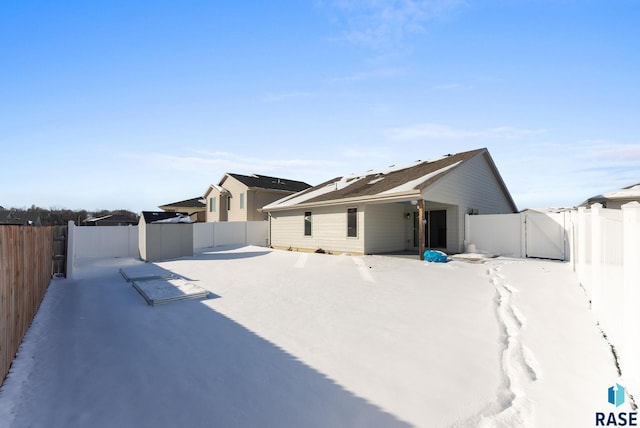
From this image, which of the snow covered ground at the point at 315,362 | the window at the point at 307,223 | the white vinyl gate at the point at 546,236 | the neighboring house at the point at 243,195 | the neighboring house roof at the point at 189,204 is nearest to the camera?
the snow covered ground at the point at 315,362

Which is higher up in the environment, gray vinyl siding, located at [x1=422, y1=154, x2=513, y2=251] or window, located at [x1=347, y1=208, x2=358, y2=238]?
gray vinyl siding, located at [x1=422, y1=154, x2=513, y2=251]

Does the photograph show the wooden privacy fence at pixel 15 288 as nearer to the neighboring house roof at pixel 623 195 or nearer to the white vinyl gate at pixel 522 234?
the white vinyl gate at pixel 522 234

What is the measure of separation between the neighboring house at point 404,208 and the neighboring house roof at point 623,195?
225 inches

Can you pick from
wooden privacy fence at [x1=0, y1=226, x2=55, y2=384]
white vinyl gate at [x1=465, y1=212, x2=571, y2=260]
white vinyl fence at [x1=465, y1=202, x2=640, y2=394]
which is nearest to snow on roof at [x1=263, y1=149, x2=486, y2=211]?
white vinyl gate at [x1=465, y1=212, x2=571, y2=260]

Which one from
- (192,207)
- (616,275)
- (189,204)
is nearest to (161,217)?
(616,275)

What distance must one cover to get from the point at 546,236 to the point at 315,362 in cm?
1343

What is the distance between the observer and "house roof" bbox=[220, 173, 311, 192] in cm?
2592

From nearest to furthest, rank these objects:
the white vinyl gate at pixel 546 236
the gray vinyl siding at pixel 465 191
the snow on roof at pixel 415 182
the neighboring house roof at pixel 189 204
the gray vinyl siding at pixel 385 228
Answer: the white vinyl gate at pixel 546 236
the snow on roof at pixel 415 182
the gray vinyl siding at pixel 465 191
the gray vinyl siding at pixel 385 228
the neighboring house roof at pixel 189 204

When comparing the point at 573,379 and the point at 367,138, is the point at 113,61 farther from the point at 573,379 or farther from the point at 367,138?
the point at 573,379

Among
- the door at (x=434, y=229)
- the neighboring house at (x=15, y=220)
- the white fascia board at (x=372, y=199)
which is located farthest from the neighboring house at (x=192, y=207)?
the door at (x=434, y=229)

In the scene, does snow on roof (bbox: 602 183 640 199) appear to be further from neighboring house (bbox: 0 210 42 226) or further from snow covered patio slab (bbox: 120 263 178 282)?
neighboring house (bbox: 0 210 42 226)

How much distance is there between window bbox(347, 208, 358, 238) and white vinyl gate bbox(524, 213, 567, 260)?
7.35 m

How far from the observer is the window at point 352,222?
1498 centimetres

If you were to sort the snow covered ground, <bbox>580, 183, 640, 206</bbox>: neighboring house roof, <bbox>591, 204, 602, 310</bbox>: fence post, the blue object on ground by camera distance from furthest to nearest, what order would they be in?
<bbox>580, 183, 640, 206</bbox>: neighboring house roof
the blue object on ground
<bbox>591, 204, 602, 310</bbox>: fence post
the snow covered ground
